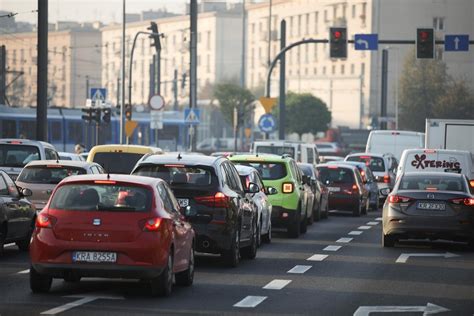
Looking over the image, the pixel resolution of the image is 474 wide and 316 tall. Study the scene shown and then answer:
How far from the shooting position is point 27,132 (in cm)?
7125

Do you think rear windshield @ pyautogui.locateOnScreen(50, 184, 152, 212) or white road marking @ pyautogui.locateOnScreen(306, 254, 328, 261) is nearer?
rear windshield @ pyautogui.locateOnScreen(50, 184, 152, 212)

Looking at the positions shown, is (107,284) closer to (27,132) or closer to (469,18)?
(27,132)

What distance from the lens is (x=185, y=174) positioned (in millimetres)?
21797

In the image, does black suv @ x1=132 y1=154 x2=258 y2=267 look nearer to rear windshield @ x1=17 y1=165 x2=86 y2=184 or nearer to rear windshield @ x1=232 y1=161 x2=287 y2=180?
rear windshield @ x1=17 y1=165 x2=86 y2=184

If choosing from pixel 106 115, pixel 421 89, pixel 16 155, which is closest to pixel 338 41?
pixel 106 115

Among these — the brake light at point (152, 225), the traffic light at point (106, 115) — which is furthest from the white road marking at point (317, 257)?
the traffic light at point (106, 115)

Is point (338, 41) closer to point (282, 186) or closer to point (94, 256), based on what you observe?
point (282, 186)

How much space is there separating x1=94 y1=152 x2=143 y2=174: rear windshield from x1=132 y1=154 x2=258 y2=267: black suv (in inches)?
501

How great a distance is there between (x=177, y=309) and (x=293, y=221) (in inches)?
571

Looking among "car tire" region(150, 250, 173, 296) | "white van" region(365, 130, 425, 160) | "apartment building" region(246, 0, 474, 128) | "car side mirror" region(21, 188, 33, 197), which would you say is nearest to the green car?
"car side mirror" region(21, 188, 33, 197)

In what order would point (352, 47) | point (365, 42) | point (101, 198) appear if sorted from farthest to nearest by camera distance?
point (352, 47) → point (365, 42) → point (101, 198)

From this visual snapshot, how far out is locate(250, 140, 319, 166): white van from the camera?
1886 inches

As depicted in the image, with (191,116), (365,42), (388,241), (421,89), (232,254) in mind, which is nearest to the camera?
(232,254)

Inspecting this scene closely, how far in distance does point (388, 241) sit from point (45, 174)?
5843mm
